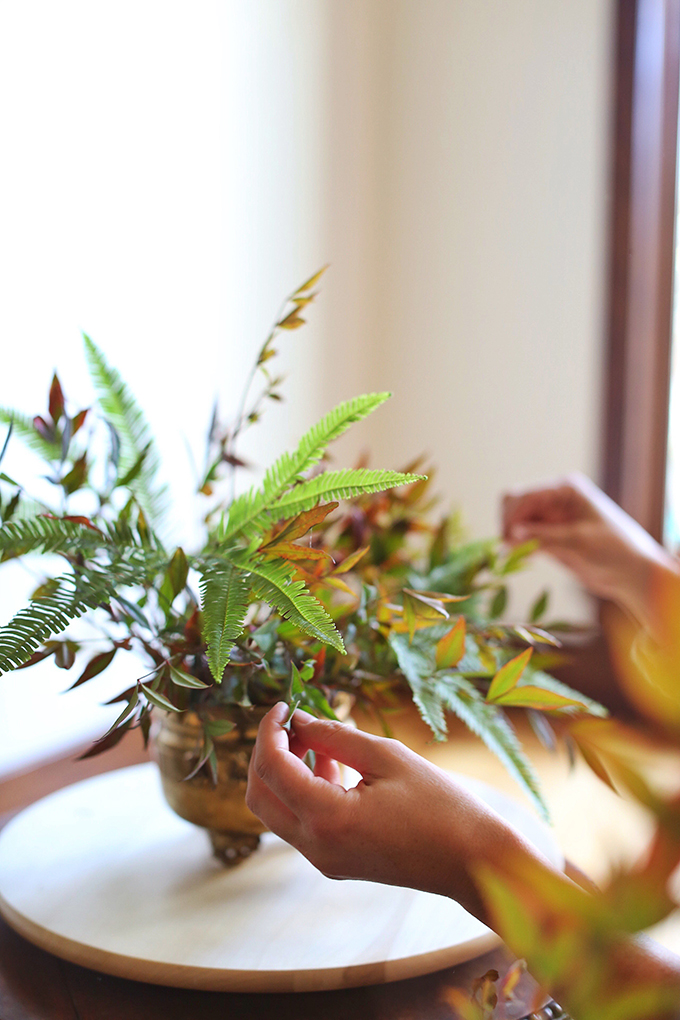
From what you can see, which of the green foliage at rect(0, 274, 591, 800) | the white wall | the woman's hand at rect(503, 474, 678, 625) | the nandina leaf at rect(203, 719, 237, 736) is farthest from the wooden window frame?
the nandina leaf at rect(203, 719, 237, 736)

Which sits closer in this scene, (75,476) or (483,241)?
(75,476)

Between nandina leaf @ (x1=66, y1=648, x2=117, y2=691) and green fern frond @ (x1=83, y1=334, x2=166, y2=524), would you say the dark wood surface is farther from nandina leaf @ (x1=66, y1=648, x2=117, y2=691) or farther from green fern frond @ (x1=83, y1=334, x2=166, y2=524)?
green fern frond @ (x1=83, y1=334, x2=166, y2=524)

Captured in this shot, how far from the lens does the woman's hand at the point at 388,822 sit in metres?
0.39

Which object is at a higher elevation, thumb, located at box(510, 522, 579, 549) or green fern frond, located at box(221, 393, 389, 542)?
green fern frond, located at box(221, 393, 389, 542)

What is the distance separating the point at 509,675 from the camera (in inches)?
20.1

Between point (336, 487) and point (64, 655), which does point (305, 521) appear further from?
point (64, 655)

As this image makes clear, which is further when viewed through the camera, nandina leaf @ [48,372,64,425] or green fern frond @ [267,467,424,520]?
nandina leaf @ [48,372,64,425]

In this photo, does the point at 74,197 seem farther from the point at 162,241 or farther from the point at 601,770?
the point at 601,770

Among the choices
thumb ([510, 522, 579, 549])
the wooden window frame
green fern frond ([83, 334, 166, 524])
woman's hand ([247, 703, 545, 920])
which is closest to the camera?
woman's hand ([247, 703, 545, 920])

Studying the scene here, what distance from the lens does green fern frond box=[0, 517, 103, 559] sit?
47 centimetres

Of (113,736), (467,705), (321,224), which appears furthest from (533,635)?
(321,224)

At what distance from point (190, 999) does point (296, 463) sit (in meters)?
0.33

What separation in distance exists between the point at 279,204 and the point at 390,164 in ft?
1.35

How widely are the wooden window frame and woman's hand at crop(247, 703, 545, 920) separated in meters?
1.11
